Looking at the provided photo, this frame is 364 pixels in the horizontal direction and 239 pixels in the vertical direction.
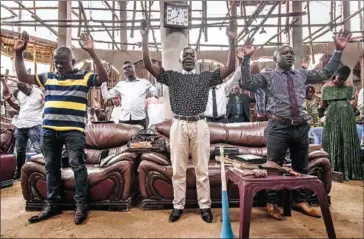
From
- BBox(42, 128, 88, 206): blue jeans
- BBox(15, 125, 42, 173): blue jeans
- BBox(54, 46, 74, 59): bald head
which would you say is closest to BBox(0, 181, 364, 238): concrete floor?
BBox(42, 128, 88, 206): blue jeans

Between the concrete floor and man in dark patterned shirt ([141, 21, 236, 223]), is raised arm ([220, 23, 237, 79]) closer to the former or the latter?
man in dark patterned shirt ([141, 21, 236, 223])

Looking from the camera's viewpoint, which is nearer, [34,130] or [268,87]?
[268,87]

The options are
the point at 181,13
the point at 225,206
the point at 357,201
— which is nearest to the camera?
the point at 225,206

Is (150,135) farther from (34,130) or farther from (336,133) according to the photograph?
(336,133)

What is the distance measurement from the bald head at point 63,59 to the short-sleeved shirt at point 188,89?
0.83m

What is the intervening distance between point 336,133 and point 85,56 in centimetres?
839

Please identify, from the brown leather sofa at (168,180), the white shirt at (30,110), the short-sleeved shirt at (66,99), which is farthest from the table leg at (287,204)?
the white shirt at (30,110)

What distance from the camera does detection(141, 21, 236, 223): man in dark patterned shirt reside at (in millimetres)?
2750

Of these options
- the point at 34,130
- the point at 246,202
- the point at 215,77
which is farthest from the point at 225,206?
the point at 34,130

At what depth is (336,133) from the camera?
4.82m

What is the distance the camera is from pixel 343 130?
4766 mm

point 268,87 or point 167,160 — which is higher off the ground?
point 268,87

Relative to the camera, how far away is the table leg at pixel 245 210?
85.0 inches

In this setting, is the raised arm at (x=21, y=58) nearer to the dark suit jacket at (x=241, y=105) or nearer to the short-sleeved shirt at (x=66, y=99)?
the short-sleeved shirt at (x=66, y=99)
